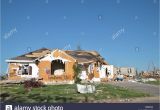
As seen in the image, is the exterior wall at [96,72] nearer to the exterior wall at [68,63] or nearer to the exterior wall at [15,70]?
the exterior wall at [68,63]

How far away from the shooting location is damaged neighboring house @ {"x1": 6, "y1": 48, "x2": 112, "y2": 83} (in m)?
36.6

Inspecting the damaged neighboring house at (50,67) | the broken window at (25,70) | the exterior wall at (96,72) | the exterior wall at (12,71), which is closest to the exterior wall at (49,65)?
the damaged neighboring house at (50,67)

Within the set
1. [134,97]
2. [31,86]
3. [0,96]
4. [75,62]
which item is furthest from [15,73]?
[134,97]

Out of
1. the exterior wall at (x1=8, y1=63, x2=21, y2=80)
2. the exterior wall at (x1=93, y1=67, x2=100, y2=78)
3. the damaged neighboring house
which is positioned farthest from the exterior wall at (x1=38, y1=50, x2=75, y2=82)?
the exterior wall at (x1=93, y1=67, x2=100, y2=78)

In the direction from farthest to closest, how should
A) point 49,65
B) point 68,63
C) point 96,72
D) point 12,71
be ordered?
point 96,72 → point 12,71 → point 68,63 → point 49,65

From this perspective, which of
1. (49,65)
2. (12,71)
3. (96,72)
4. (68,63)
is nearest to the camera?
(49,65)

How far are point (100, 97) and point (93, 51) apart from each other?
126ft

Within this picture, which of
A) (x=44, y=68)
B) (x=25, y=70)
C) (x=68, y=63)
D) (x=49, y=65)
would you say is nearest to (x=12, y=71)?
(x=25, y=70)

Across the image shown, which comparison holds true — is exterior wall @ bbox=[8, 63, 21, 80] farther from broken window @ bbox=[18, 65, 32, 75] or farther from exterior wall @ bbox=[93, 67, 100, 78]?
exterior wall @ bbox=[93, 67, 100, 78]

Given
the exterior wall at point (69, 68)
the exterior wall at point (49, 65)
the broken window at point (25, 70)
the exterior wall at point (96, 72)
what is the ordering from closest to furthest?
the exterior wall at point (49, 65) → the exterior wall at point (69, 68) → the broken window at point (25, 70) → the exterior wall at point (96, 72)

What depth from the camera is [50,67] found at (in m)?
36.7

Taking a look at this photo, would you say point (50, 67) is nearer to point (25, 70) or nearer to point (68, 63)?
point (68, 63)

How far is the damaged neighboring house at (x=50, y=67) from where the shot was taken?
36.6 m

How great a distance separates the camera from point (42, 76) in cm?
3662
